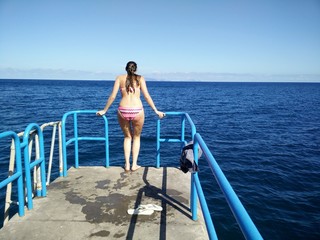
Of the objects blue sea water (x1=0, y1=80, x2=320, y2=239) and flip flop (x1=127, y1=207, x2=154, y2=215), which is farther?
blue sea water (x1=0, y1=80, x2=320, y2=239)

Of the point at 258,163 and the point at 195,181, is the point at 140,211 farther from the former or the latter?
the point at 258,163

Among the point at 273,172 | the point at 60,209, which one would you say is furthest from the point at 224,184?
the point at 273,172

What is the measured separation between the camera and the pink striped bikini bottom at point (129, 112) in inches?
192

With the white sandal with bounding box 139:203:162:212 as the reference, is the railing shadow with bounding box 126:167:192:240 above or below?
below

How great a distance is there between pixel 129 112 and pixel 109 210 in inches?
72.0

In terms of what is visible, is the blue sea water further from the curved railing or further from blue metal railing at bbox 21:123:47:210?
blue metal railing at bbox 21:123:47:210

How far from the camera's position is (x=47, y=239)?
126 inches

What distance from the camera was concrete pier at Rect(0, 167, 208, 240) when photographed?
333cm

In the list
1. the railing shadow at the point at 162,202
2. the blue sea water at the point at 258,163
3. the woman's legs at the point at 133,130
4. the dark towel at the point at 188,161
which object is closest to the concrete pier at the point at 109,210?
the railing shadow at the point at 162,202

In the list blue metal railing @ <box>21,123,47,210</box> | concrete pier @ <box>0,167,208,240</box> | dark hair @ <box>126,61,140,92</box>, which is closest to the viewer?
concrete pier @ <box>0,167,208,240</box>

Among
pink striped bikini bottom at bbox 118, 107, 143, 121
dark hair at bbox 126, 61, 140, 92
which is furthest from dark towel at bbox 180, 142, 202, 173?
dark hair at bbox 126, 61, 140, 92

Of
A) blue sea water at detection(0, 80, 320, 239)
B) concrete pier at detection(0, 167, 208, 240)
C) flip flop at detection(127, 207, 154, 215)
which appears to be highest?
flip flop at detection(127, 207, 154, 215)

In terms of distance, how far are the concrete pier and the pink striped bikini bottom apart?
1253 millimetres

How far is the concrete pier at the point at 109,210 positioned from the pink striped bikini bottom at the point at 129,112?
49.3 inches
